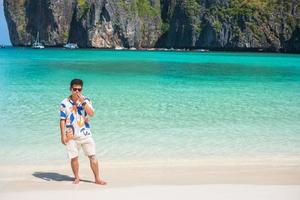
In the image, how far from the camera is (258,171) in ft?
29.2

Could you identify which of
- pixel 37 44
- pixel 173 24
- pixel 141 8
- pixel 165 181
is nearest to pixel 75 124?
pixel 165 181

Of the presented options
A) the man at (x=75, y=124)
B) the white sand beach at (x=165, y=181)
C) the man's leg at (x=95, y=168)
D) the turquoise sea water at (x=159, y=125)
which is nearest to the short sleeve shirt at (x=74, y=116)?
the man at (x=75, y=124)

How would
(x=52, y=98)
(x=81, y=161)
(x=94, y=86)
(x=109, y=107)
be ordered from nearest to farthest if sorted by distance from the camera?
(x=81, y=161), (x=109, y=107), (x=52, y=98), (x=94, y=86)

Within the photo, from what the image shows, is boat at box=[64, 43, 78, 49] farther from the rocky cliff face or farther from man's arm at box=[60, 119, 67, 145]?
man's arm at box=[60, 119, 67, 145]

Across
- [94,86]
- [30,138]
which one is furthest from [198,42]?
[30,138]

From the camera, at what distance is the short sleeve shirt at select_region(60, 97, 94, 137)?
7.19 m

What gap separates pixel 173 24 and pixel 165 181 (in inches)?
7109

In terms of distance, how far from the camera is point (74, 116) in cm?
723

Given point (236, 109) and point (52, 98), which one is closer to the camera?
point (236, 109)

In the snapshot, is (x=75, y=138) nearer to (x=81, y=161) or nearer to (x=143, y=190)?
(x=143, y=190)

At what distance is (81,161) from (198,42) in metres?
167

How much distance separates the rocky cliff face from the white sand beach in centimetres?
15868

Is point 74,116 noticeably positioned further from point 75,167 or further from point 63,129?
point 75,167

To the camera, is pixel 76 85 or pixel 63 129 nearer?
pixel 76 85
